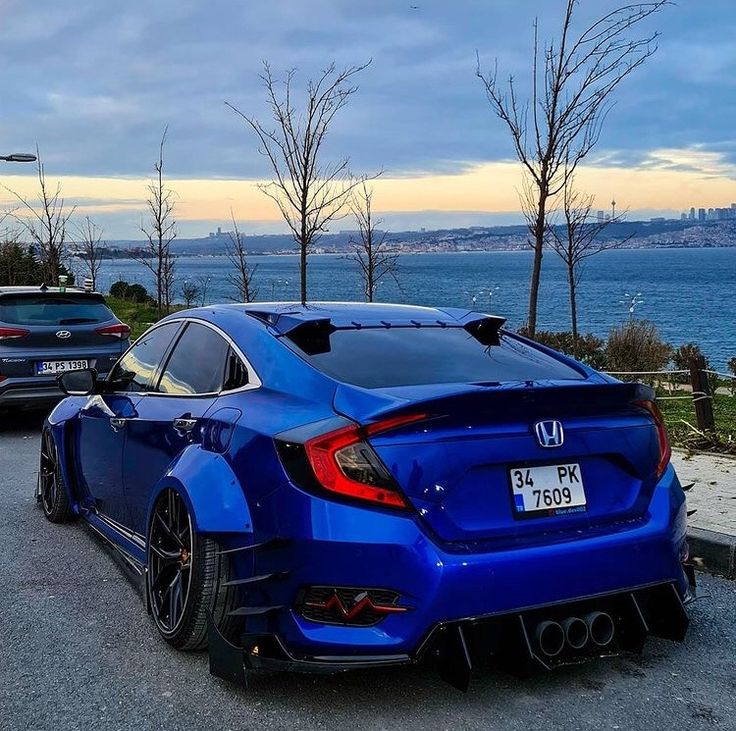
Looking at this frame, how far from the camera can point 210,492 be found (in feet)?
11.1

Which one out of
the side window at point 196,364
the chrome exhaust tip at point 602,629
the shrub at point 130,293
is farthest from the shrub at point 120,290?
the chrome exhaust tip at point 602,629

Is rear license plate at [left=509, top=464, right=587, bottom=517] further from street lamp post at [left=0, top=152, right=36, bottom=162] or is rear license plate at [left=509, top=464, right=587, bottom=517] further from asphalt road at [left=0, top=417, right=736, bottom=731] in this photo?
street lamp post at [left=0, top=152, right=36, bottom=162]

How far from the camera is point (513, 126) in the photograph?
10664 mm

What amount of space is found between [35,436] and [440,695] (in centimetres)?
797

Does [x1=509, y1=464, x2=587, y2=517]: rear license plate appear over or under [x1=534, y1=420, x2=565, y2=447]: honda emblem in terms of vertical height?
under

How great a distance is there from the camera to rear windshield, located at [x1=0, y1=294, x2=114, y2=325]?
973 centimetres

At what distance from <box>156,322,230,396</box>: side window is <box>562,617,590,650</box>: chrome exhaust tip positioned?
1748 millimetres

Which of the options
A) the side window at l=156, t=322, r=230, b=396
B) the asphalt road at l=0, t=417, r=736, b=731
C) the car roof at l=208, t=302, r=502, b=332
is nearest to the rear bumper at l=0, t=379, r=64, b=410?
the side window at l=156, t=322, r=230, b=396

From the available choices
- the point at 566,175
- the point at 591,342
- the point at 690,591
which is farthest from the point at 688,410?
the point at 690,591

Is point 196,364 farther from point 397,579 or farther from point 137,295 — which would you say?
point 137,295

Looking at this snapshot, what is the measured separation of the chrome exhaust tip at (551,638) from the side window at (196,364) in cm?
169

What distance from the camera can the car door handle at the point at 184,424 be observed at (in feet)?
12.3

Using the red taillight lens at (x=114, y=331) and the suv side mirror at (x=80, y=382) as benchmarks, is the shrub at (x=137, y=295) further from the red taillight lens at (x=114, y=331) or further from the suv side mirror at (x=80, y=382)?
the suv side mirror at (x=80, y=382)

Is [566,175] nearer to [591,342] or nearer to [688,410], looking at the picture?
[688,410]
